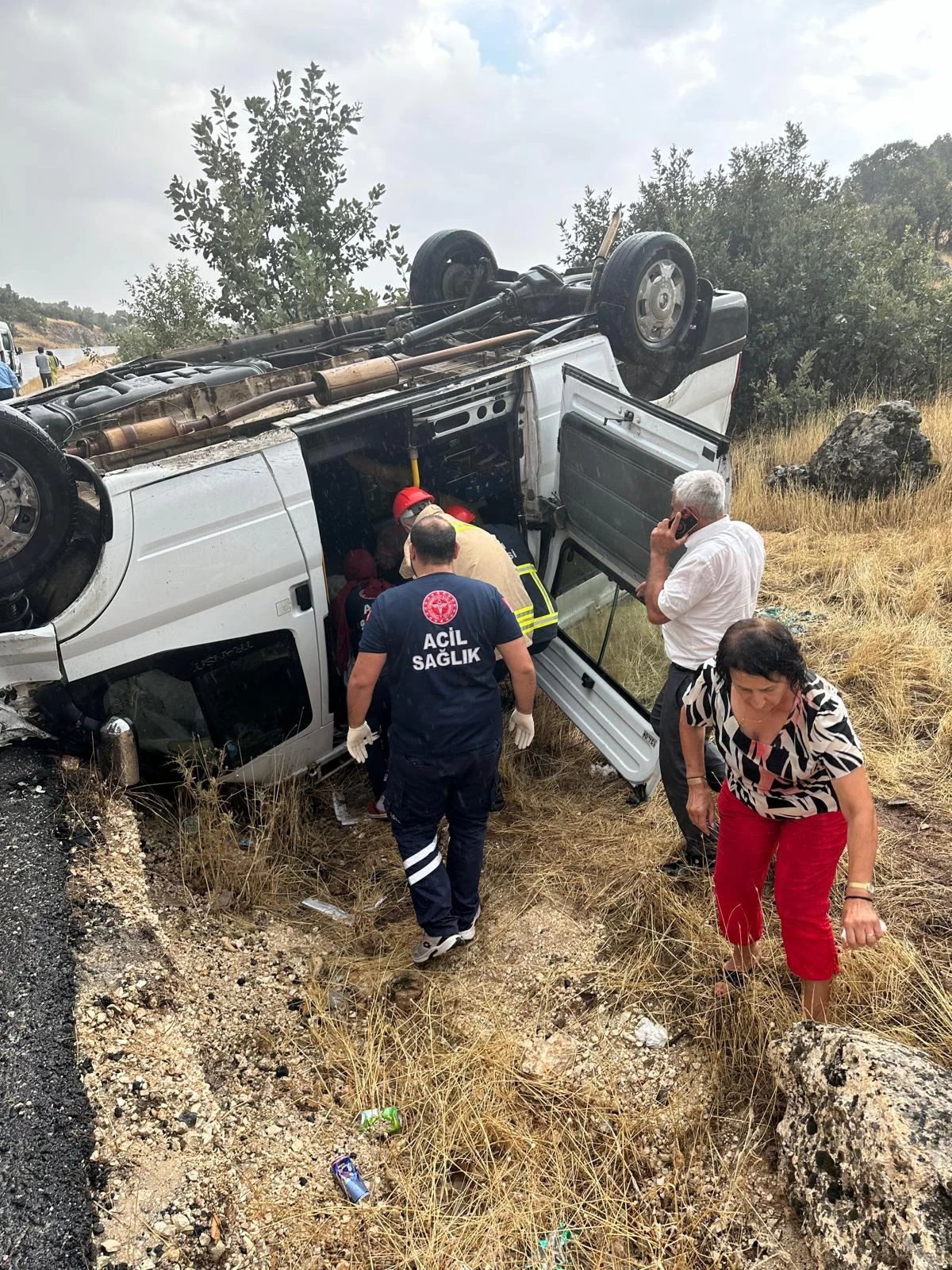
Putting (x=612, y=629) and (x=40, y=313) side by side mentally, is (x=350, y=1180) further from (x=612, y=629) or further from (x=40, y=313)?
(x=40, y=313)

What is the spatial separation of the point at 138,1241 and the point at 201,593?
78.0 inches

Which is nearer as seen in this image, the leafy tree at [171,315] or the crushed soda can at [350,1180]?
the crushed soda can at [350,1180]

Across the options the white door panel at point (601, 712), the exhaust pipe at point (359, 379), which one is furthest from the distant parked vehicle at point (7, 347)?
the white door panel at point (601, 712)

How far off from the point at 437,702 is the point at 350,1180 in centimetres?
138

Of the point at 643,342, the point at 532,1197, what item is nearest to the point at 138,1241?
the point at 532,1197

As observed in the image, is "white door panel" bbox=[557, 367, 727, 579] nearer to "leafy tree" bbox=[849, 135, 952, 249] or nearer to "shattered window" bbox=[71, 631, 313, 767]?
"shattered window" bbox=[71, 631, 313, 767]

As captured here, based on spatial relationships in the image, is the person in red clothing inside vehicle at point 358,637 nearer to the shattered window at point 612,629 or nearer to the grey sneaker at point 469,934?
the grey sneaker at point 469,934

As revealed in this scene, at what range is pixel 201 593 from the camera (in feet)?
9.80

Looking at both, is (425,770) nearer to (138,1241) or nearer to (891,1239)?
(138,1241)

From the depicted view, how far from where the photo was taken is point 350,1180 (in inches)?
82.2

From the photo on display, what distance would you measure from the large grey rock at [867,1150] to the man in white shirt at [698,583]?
101 cm

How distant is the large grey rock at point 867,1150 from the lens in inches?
65.5

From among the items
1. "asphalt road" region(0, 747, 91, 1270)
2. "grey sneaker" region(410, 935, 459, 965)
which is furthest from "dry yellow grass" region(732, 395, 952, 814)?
"asphalt road" region(0, 747, 91, 1270)

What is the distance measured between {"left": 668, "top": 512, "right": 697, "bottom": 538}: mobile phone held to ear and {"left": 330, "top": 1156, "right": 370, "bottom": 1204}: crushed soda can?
2249 mm
